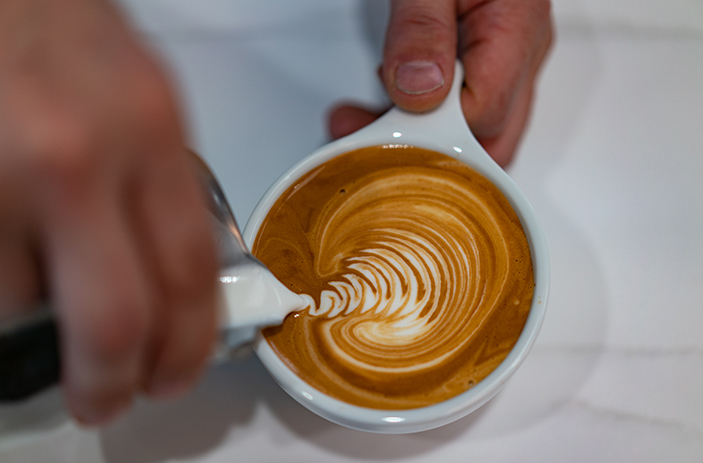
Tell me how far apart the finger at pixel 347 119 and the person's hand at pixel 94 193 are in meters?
0.62

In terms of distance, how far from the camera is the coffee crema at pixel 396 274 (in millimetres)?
694

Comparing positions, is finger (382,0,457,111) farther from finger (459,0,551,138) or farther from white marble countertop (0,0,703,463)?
white marble countertop (0,0,703,463)

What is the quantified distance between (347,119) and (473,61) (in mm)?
249

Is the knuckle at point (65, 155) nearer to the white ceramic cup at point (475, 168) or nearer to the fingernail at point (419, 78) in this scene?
the white ceramic cup at point (475, 168)

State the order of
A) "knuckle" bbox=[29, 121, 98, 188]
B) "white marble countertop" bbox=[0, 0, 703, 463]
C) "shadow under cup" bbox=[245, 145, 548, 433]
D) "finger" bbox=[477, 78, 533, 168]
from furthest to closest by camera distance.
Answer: "finger" bbox=[477, 78, 533, 168] < "white marble countertop" bbox=[0, 0, 703, 463] < "shadow under cup" bbox=[245, 145, 548, 433] < "knuckle" bbox=[29, 121, 98, 188]

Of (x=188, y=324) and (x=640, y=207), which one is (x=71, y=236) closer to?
(x=188, y=324)

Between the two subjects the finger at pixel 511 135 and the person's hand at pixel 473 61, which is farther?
the finger at pixel 511 135

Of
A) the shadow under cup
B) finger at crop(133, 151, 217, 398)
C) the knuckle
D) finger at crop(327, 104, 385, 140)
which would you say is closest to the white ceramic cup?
the shadow under cup

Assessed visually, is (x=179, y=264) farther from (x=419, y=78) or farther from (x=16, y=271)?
(x=419, y=78)

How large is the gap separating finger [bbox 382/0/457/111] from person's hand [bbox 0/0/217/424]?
0.51 meters

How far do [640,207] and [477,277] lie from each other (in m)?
0.42

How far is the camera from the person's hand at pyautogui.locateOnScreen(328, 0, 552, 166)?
Answer: 2.83 ft

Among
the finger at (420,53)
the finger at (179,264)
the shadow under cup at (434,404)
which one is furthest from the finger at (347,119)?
the finger at (179,264)

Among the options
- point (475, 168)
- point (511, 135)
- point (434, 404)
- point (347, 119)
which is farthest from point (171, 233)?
point (511, 135)
